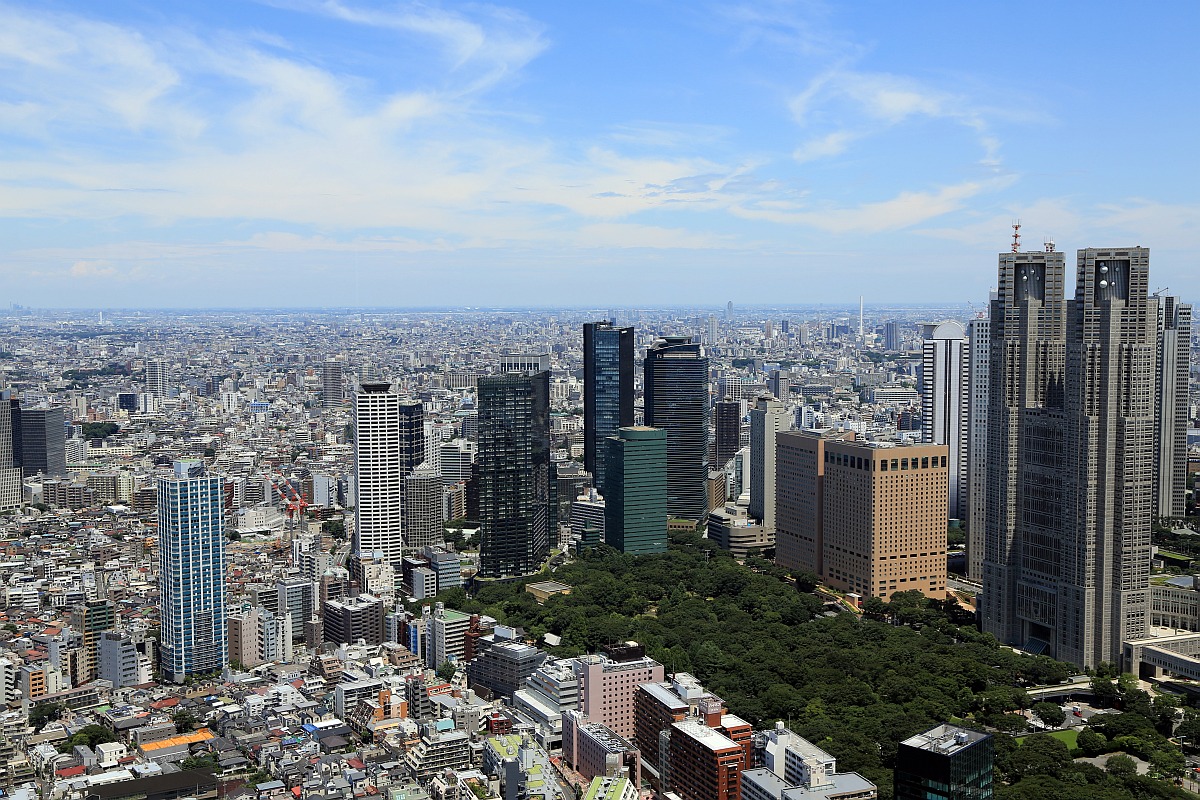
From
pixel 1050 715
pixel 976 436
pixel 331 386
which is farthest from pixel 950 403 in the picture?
pixel 331 386

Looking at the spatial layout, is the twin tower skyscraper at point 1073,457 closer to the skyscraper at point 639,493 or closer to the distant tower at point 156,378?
the skyscraper at point 639,493

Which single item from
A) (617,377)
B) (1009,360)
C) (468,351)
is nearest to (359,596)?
(1009,360)

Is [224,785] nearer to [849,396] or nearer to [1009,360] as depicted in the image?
[1009,360]

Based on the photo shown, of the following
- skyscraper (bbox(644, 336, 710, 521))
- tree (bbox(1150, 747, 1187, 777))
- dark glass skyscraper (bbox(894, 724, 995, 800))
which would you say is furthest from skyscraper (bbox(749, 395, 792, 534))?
dark glass skyscraper (bbox(894, 724, 995, 800))

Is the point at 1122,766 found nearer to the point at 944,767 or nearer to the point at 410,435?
the point at 944,767

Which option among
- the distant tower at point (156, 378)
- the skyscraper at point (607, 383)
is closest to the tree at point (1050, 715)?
the skyscraper at point (607, 383)

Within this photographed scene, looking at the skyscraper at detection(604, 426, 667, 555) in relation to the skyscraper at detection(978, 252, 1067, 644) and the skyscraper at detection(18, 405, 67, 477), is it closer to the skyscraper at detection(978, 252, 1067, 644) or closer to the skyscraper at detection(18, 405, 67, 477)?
the skyscraper at detection(978, 252, 1067, 644)
